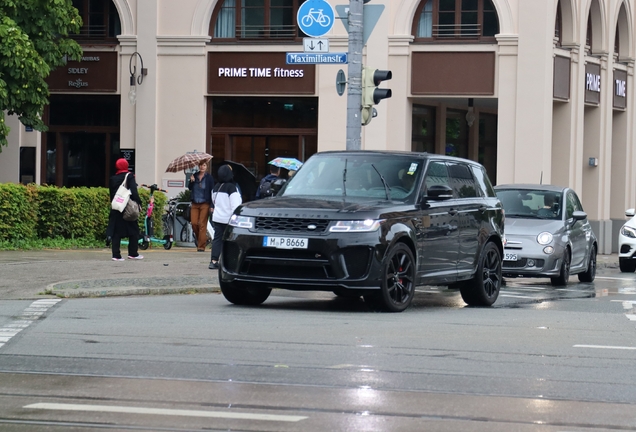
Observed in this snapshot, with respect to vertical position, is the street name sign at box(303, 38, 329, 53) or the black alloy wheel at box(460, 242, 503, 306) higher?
the street name sign at box(303, 38, 329, 53)

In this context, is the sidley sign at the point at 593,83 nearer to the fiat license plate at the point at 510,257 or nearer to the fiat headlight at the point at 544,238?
the fiat headlight at the point at 544,238

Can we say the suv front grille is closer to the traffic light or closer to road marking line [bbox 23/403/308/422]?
road marking line [bbox 23/403/308/422]

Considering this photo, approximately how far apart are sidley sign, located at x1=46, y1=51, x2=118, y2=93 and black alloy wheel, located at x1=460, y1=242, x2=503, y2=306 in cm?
1823

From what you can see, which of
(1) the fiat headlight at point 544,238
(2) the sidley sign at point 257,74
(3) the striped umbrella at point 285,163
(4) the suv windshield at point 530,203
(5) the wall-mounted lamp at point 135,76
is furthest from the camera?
(5) the wall-mounted lamp at point 135,76

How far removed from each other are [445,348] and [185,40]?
22.0m

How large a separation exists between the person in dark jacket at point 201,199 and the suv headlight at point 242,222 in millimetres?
9136

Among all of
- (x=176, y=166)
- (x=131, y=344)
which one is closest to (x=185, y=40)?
(x=176, y=166)

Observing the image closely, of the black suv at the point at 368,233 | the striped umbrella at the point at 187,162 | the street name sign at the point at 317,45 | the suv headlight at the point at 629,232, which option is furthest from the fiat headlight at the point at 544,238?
the striped umbrella at the point at 187,162

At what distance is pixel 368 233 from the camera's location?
11.6 metres

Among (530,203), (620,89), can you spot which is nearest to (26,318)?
(530,203)

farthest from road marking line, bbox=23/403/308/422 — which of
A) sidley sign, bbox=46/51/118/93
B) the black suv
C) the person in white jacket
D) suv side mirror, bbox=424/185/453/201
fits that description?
sidley sign, bbox=46/51/118/93

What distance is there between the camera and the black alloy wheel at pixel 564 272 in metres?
18.6

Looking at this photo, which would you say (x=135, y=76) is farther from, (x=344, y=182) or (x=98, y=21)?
(x=344, y=182)

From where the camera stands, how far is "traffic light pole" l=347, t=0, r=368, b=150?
55.2 feet
